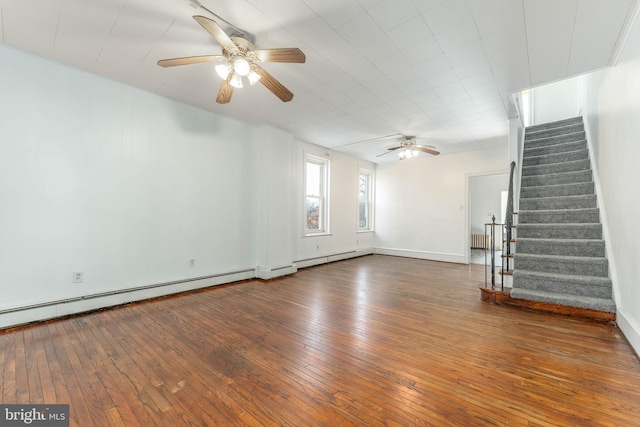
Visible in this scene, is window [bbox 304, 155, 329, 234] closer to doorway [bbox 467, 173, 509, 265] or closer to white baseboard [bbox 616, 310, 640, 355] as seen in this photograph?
white baseboard [bbox 616, 310, 640, 355]

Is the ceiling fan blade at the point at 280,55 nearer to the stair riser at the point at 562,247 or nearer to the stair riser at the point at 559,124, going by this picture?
the stair riser at the point at 562,247

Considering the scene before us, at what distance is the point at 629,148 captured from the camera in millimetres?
2574

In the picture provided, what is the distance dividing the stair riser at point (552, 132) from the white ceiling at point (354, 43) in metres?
2.18

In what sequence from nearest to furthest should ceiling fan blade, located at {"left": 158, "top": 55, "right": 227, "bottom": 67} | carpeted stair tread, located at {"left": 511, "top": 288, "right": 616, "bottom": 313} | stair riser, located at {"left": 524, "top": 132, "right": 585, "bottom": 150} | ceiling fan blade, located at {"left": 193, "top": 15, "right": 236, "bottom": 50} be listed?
ceiling fan blade, located at {"left": 193, "top": 15, "right": 236, "bottom": 50} → ceiling fan blade, located at {"left": 158, "top": 55, "right": 227, "bottom": 67} → carpeted stair tread, located at {"left": 511, "top": 288, "right": 616, "bottom": 313} → stair riser, located at {"left": 524, "top": 132, "right": 585, "bottom": 150}

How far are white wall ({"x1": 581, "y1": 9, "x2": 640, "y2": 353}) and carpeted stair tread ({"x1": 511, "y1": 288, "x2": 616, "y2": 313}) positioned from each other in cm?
10

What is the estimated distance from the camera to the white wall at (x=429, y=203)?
6.56 m

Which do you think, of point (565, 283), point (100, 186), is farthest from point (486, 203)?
point (100, 186)

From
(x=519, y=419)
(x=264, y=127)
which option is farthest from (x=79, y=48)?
(x=519, y=419)

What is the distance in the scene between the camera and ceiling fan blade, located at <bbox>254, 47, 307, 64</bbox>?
2199mm

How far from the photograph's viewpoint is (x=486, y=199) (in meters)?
9.75

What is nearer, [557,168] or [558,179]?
[558,179]

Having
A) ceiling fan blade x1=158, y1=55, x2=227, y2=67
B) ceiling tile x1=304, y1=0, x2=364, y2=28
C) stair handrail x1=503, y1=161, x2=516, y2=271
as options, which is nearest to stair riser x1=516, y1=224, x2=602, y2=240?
stair handrail x1=503, y1=161, x2=516, y2=271

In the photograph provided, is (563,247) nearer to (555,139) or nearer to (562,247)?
(562,247)

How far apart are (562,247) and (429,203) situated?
3.63 m
